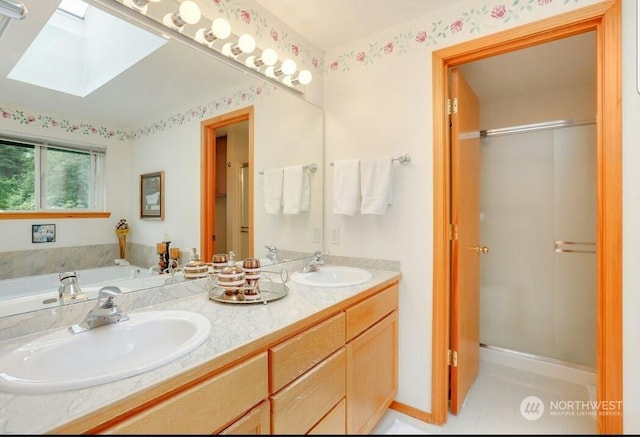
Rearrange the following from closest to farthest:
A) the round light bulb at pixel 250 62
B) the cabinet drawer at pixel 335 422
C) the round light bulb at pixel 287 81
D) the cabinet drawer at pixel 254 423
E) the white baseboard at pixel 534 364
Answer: the cabinet drawer at pixel 254 423, the cabinet drawer at pixel 335 422, the round light bulb at pixel 250 62, the round light bulb at pixel 287 81, the white baseboard at pixel 534 364

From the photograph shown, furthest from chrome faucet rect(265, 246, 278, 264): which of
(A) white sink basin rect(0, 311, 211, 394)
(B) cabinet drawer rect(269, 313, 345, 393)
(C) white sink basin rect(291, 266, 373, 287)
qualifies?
(A) white sink basin rect(0, 311, 211, 394)

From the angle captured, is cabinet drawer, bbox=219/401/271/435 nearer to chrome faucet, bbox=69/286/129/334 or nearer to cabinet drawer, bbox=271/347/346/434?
cabinet drawer, bbox=271/347/346/434

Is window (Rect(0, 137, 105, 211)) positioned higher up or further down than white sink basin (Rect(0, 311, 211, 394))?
higher up

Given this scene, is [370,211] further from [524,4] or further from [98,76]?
[98,76]

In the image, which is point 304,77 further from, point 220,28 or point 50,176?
point 50,176

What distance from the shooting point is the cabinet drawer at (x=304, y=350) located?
3.13 feet

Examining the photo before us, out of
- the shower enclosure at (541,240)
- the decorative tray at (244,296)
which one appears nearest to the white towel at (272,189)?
the decorative tray at (244,296)

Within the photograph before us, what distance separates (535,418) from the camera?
0.48m

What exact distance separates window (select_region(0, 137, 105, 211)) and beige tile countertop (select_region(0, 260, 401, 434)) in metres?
0.34

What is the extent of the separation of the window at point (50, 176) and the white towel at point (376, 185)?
1228mm

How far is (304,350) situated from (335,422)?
0.35 m

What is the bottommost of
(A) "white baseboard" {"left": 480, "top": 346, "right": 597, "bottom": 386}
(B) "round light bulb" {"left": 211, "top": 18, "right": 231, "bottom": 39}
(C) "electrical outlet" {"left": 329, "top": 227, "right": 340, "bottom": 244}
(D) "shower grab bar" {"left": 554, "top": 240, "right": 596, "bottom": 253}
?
(A) "white baseboard" {"left": 480, "top": 346, "right": 597, "bottom": 386}

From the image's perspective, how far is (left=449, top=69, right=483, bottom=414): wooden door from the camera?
1.66 metres

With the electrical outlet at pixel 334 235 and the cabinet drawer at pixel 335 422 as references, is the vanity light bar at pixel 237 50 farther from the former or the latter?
the cabinet drawer at pixel 335 422
